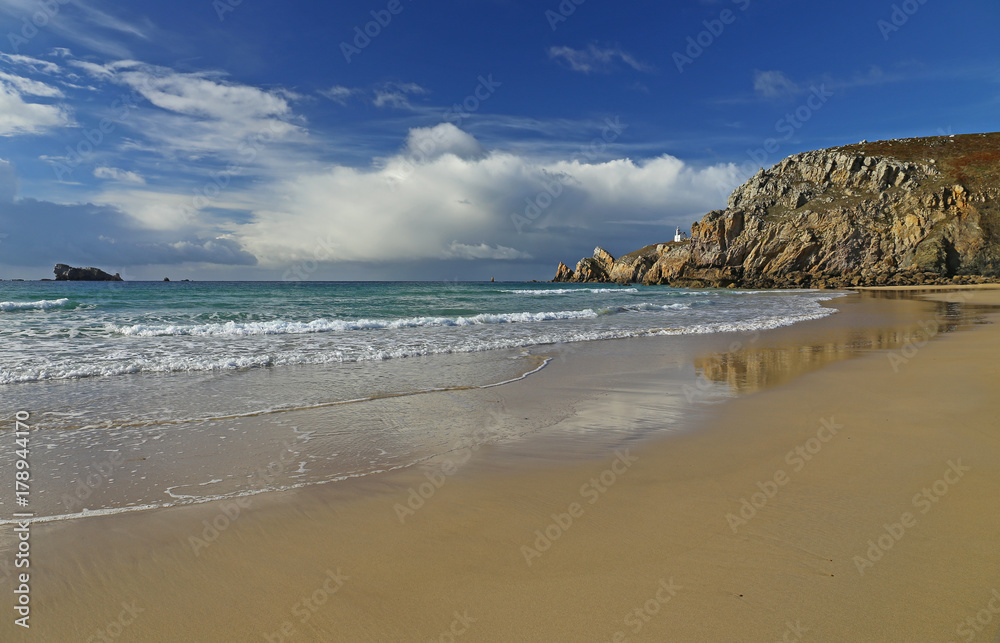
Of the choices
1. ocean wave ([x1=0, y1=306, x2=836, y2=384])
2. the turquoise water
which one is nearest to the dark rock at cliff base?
the turquoise water

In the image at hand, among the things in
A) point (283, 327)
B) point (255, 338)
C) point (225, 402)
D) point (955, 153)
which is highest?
point (955, 153)

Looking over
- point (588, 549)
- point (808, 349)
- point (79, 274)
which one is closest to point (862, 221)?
point (808, 349)

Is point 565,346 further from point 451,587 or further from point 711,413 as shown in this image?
point 451,587

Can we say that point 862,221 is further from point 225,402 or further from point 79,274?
point 79,274

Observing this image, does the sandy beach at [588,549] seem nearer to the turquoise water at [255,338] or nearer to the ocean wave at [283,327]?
the turquoise water at [255,338]

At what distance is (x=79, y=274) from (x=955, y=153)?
436 ft

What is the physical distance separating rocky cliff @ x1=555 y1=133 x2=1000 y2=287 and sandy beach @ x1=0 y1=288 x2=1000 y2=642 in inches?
2528

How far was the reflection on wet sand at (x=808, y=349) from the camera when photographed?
7.99 metres

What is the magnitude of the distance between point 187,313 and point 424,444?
21.9 meters

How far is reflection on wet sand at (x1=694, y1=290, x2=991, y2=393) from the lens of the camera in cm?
799

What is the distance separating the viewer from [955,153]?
208 ft

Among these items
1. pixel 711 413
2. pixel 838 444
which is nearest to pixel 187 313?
pixel 711 413

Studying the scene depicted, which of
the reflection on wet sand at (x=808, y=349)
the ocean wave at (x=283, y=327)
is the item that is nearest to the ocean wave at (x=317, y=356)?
the reflection on wet sand at (x=808, y=349)

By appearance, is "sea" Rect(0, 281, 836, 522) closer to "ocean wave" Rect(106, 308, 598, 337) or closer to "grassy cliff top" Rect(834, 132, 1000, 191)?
"ocean wave" Rect(106, 308, 598, 337)
